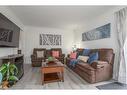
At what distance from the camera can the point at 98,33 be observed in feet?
15.2

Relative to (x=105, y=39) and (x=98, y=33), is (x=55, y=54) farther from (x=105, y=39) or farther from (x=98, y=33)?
(x=105, y=39)

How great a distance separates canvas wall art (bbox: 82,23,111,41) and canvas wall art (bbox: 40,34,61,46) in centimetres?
195

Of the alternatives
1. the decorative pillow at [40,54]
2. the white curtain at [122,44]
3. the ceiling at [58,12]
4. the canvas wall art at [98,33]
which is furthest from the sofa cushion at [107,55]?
the decorative pillow at [40,54]

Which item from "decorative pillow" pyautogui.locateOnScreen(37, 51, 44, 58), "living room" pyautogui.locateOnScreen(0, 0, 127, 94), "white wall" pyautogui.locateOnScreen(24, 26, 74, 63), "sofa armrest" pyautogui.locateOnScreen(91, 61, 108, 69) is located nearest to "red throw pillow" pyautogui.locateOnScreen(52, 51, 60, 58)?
"living room" pyautogui.locateOnScreen(0, 0, 127, 94)

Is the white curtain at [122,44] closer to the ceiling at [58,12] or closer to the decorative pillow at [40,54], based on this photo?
the ceiling at [58,12]

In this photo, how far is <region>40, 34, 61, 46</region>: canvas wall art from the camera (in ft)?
23.1

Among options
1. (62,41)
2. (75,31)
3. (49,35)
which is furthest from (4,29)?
(75,31)

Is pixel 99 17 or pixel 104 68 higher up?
pixel 99 17

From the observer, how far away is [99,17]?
462cm

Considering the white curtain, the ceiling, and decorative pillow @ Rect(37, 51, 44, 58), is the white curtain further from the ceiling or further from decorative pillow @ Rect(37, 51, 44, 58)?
decorative pillow @ Rect(37, 51, 44, 58)

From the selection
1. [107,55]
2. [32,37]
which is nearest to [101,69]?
[107,55]
